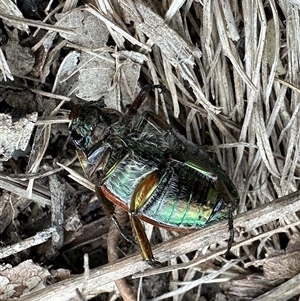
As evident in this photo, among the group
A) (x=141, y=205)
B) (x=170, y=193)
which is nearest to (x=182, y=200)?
(x=170, y=193)

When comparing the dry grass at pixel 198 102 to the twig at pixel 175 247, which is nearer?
the dry grass at pixel 198 102

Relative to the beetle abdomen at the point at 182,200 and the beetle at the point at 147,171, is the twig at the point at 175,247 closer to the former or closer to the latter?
the beetle at the point at 147,171

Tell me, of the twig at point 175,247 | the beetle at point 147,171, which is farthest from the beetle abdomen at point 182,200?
the twig at point 175,247

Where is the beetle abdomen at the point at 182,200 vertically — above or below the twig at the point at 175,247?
above

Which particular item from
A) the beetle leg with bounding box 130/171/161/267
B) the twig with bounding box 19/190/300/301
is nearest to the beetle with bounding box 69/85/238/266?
the beetle leg with bounding box 130/171/161/267

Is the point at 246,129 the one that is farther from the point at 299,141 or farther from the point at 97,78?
the point at 97,78

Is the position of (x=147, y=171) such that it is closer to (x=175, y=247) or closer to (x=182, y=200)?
(x=182, y=200)
